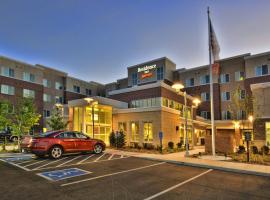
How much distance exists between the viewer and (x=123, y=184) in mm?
8094

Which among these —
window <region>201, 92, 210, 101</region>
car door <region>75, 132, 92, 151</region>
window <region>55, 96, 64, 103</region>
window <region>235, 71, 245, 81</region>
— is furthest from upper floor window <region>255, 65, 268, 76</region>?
window <region>55, 96, 64, 103</region>

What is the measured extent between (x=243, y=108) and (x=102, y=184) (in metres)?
15.9

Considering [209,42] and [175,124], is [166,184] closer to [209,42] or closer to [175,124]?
[209,42]

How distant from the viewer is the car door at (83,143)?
15656 mm

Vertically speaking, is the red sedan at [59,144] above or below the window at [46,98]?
below

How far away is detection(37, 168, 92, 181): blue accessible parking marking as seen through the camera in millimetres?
8961

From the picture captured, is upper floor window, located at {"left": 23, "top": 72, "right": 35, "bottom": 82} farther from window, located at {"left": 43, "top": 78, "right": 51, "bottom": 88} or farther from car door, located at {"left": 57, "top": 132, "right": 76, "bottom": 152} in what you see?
car door, located at {"left": 57, "top": 132, "right": 76, "bottom": 152}

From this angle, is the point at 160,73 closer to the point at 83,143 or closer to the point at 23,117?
the point at 23,117

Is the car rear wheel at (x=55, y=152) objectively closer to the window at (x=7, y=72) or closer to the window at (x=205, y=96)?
the window at (x=7, y=72)

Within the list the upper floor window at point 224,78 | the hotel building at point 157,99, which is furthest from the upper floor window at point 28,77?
the upper floor window at point 224,78

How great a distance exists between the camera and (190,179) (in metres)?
9.14

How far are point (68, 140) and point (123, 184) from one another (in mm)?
8047

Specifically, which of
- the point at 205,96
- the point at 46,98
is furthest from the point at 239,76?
the point at 46,98

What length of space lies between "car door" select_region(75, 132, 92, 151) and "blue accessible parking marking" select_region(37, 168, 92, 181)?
5044 millimetres
